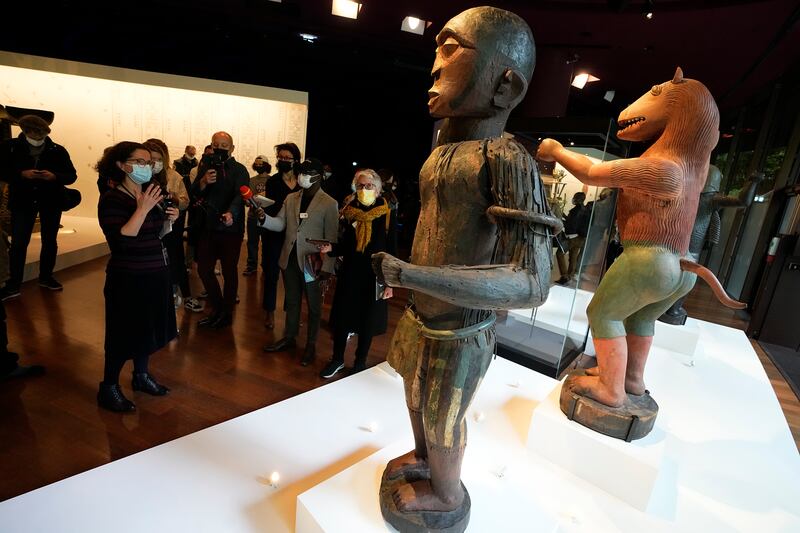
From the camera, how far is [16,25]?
5.20 m

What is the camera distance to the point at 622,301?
1982 millimetres

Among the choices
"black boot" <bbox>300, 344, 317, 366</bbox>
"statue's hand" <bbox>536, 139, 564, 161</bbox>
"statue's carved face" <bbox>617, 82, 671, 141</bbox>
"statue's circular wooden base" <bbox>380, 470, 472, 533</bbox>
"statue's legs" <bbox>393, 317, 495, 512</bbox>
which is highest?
"statue's carved face" <bbox>617, 82, 671, 141</bbox>

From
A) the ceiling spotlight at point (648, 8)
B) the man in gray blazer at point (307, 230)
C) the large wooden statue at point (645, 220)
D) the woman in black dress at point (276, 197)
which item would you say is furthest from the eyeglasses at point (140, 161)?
the ceiling spotlight at point (648, 8)

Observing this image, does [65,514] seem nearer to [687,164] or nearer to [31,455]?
[31,455]

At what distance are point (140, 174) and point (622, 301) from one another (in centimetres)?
270

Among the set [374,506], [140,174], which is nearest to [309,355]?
[140,174]

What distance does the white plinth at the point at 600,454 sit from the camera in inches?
72.4

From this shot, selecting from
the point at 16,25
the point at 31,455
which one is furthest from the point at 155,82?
the point at 31,455

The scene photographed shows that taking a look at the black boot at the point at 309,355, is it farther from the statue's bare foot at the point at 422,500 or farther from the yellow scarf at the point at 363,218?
the statue's bare foot at the point at 422,500

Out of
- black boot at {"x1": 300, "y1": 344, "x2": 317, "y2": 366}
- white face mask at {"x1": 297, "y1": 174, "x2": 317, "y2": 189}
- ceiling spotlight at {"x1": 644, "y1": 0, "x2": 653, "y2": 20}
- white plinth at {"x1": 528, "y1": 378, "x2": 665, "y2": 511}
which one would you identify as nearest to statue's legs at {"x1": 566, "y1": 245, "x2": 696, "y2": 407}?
white plinth at {"x1": 528, "y1": 378, "x2": 665, "y2": 511}

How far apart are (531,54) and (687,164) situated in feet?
3.92

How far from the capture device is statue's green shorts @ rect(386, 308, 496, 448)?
3.98ft

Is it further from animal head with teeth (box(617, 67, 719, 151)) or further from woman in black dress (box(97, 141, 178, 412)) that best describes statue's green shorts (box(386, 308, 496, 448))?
woman in black dress (box(97, 141, 178, 412))

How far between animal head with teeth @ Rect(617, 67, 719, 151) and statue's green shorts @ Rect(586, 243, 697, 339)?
21.9 inches
